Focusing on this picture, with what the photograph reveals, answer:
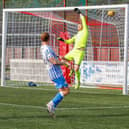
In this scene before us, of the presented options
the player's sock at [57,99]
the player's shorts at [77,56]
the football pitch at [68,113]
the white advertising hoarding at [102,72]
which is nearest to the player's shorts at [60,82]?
the player's sock at [57,99]

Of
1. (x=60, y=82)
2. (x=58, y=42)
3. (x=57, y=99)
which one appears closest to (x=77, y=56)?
(x=58, y=42)

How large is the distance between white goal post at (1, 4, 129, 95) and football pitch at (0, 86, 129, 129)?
5241 mm

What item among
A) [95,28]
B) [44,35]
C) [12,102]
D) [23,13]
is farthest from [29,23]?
[44,35]

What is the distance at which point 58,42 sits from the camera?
22266 millimetres

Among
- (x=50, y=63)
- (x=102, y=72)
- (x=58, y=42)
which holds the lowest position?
(x=102, y=72)

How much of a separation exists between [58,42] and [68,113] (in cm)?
1136

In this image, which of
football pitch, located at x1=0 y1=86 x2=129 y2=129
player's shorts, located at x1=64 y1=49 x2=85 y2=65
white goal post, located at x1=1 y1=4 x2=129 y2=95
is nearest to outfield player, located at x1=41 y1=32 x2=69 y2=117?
football pitch, located at x1=0 y1=86 x2=129 y2=129

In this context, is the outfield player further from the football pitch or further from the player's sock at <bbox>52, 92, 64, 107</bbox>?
the football pitch

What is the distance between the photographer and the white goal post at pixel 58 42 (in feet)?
66.0

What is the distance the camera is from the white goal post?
20.1 metres

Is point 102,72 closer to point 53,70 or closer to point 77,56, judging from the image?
point 77,56

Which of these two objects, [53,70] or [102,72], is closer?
[53,70]

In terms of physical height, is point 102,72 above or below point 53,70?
below

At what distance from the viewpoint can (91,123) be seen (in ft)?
31.7
